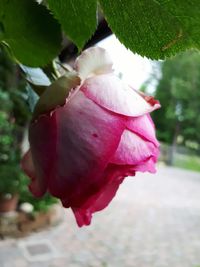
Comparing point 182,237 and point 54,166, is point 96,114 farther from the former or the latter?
point 182,237

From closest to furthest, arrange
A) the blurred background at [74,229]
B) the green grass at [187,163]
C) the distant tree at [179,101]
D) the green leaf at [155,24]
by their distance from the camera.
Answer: the green leaf at [155,24], the blurred background at [74,229], the green grass at [187,163], the distant tree at [179,101]

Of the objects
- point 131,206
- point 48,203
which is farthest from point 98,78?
point 131,206

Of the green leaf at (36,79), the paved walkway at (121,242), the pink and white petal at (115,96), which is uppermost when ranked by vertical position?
the green leaf at (36,79)

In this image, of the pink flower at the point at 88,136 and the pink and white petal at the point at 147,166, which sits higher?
the pink flower at the point at 88,136

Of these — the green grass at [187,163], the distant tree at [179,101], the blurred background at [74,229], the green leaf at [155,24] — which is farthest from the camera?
the distant tree at [179,101]

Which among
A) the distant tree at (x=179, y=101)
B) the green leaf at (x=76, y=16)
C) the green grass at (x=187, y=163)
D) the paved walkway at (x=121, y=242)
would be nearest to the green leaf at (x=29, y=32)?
the green leaf at (x=76, y=16)

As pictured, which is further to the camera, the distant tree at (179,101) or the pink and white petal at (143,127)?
the distant tree at (179,101)

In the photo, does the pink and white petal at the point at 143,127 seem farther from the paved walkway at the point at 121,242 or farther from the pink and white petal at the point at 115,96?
the paved walkway at the point at 121,242
